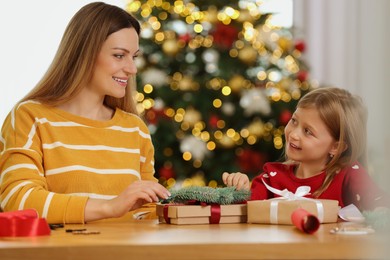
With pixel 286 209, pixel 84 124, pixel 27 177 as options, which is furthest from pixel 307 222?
pixel 84 124

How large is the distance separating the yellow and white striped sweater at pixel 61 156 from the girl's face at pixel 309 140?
1.64 ft

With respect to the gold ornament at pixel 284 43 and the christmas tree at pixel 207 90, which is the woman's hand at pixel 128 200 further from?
the gold ornament at pixel 284 43

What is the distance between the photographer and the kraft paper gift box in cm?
161

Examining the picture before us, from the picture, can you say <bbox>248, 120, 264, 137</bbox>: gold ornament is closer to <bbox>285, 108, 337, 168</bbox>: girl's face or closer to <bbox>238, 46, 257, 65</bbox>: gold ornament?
<bbox>238, 46, 257, 65</bbox>: gold ornament

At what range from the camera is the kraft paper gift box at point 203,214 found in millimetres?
1605

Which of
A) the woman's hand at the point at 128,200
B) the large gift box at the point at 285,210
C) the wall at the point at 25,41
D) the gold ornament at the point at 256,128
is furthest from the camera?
the wall at the point at 25,41

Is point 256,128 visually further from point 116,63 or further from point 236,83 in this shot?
point 116,63

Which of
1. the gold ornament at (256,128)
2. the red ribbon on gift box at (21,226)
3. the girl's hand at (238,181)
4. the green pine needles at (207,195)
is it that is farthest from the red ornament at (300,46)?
the red ribbon on gift box at (21,226)

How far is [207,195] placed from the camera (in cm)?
162

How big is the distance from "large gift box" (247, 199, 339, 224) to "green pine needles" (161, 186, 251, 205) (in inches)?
2.2

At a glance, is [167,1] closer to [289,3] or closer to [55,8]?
[55,8]

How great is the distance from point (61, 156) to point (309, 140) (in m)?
0.69

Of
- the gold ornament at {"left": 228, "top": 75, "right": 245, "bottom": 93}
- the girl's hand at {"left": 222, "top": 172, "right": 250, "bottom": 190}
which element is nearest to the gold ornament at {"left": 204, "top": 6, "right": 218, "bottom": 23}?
the gold ornament at {"left": 228, "top": 75, "right": 245, "bottom": 93}

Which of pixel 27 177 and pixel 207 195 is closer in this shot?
pixel 207 195
